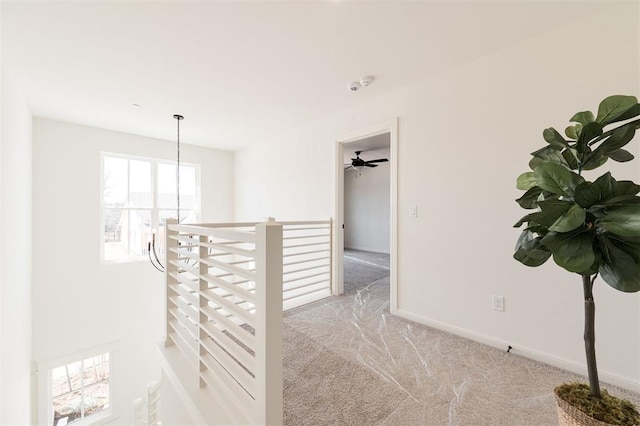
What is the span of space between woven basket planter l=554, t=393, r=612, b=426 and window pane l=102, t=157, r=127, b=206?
526 centimetres

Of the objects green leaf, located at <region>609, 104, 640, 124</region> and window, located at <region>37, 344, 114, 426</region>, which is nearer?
green leaf, located at <region>609, 104, 640, 124</region>

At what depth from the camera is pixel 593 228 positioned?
776 millimetres

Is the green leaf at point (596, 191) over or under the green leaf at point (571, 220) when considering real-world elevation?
over

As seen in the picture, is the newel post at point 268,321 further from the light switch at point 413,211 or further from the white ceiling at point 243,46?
the light switch at point 413,211

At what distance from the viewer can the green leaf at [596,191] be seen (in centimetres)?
77

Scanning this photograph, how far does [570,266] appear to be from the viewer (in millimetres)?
745

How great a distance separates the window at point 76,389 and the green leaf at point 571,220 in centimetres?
540

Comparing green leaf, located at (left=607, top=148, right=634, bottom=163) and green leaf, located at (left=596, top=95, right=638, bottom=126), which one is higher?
green leaf, located at (left=596, top=95, right=638, bottom=126)

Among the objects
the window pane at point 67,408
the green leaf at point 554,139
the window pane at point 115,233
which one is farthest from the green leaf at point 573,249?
the window pane at point 67,408

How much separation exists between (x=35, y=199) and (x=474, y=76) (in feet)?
17.2

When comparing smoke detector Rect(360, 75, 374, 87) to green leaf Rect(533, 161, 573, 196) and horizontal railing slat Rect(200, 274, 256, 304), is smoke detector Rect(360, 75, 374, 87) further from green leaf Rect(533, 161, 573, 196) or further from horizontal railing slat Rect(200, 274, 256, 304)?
horizontal railing slat Rect(200, 274, 256, 304)

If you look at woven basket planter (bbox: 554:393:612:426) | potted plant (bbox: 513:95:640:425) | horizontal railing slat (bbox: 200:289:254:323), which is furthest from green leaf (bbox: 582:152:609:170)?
horizontal railing slat (bbox: 200:289:254:323)

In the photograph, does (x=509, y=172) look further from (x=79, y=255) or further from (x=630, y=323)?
(x=79, y=255)

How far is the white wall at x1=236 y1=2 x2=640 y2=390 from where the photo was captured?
62.1 inches
